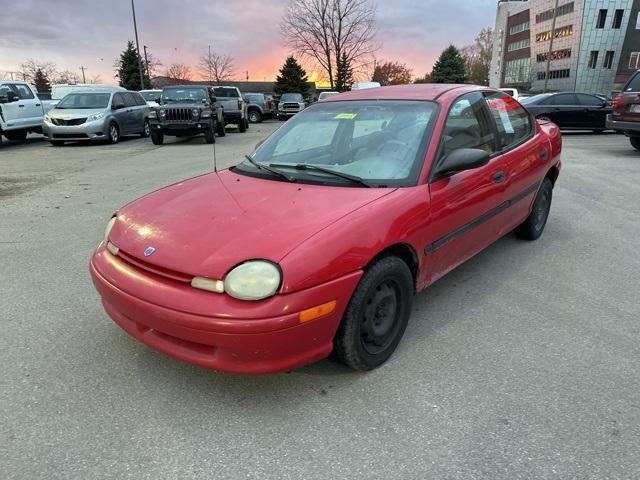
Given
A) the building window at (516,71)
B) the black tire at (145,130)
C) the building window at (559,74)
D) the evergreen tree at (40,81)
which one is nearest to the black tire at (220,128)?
the black tire at (145,130)

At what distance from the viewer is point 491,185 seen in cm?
355

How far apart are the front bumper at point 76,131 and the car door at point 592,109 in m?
15.3

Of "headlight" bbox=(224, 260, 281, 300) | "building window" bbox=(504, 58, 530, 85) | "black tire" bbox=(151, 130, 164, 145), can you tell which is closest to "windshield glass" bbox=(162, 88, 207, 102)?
"black tire" bbox=(151, 130, 164, 145)

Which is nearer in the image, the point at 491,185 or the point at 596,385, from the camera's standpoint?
the point at 596,385

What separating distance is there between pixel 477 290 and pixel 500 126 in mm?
1396

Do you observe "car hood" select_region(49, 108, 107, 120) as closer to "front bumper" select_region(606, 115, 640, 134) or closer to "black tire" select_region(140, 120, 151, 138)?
"black tire" select_region(140, 120, 151, 138)

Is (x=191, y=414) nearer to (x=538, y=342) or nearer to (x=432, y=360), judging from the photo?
(x=432, y=360)

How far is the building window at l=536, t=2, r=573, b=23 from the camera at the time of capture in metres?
58.9

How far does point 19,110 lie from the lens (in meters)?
14.6

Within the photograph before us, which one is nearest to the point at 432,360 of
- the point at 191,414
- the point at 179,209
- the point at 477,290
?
the point at 477,290

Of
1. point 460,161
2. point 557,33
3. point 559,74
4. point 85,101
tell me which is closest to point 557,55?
point 559,74

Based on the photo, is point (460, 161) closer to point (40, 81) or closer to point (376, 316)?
point (376, 316)

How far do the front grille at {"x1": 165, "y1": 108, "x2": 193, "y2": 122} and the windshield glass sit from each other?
728mm

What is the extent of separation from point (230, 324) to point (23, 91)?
1661 centimetres
